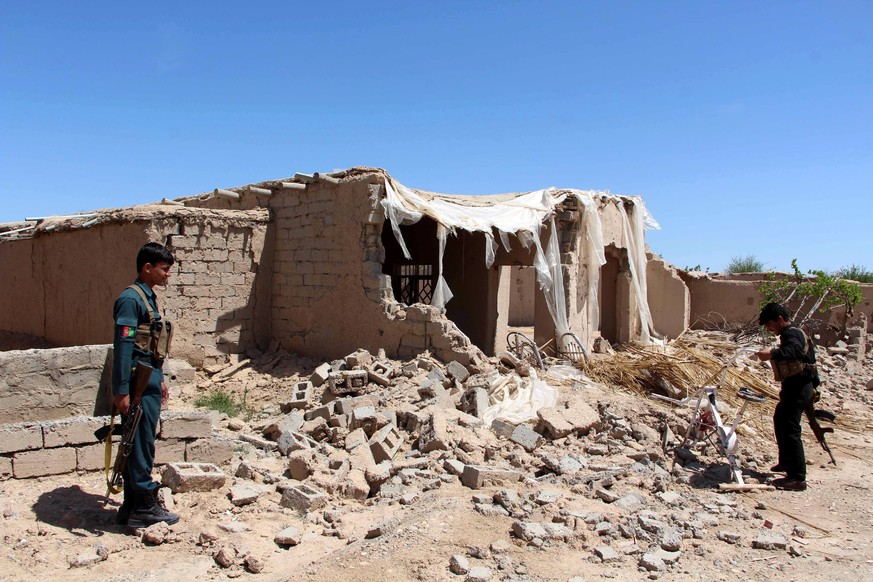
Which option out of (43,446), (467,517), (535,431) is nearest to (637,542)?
(467,517)

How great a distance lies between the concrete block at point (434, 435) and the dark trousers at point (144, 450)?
2.45 metres

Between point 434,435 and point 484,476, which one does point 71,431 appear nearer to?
point 434,435

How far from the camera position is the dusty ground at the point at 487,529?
387 centimetres

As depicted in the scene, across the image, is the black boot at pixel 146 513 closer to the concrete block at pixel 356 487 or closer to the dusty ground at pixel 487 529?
the dusty ground at pixel 487 529

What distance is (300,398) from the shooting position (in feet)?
25.2

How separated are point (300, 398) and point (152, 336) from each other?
3660 mm

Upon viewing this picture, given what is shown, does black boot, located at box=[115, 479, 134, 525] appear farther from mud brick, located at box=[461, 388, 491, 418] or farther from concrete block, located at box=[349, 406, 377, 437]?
Answer: mud brick, located at box=[461, 388, 491, 418]

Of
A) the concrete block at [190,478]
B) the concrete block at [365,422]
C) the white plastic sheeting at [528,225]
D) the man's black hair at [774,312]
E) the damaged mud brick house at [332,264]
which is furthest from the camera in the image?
the damaged mud brick house at [332,264]

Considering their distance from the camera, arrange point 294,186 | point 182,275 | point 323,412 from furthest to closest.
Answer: point 294,186
point 182,275
point 323,412

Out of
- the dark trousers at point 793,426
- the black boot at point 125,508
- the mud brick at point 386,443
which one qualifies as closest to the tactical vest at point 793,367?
the dark trousers at point 793,426

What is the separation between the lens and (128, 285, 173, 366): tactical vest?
4.10 meters

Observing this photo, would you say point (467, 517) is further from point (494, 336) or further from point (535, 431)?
point (494, 336)

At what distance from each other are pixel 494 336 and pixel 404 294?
1.76 meters

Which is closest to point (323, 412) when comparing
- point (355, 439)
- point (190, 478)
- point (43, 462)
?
point (355, 439)
